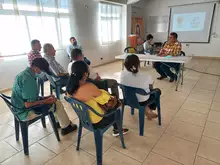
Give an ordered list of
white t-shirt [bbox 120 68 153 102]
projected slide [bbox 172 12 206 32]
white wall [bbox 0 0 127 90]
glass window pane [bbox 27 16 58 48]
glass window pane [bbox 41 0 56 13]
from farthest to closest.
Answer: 1. projected slide [bbox 172 12 206 32]
2. glass window pane [bbox 41 0 56 13]
3. glass window pane [bbox 27 16 58 48]
4. white wall [bbox 0 0 127 90]
5. white t-shirt [bbox 120 68 153 102]

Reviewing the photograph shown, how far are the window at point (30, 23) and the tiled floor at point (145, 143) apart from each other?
5.45ft

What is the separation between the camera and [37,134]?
6.75 ft

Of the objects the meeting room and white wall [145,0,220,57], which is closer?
the meeting room

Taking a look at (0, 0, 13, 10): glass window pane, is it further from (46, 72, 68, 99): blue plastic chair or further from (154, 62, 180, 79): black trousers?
(154, 62, 180, 79): black trousers

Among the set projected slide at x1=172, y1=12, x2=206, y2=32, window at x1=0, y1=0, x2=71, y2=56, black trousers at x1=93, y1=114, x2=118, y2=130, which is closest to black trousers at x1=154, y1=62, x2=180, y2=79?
black trousers at x1=93, y1=114, x2=118, y2=130

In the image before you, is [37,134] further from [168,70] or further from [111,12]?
[111,12]

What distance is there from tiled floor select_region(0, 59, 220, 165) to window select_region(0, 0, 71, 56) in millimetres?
1661

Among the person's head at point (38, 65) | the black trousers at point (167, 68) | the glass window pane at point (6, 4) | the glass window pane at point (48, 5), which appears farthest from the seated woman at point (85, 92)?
the glass window pane at point (48, 5)

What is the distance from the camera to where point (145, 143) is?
1.82 metres

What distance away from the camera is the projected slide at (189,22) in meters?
6.31

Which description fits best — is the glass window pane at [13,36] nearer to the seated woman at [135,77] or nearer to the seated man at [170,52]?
the seated woman at [135,77]

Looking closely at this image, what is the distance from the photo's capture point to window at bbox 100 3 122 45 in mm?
5492

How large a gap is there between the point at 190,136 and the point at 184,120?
37 centimetres

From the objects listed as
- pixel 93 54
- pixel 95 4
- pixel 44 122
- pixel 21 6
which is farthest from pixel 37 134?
pixel 95 4
